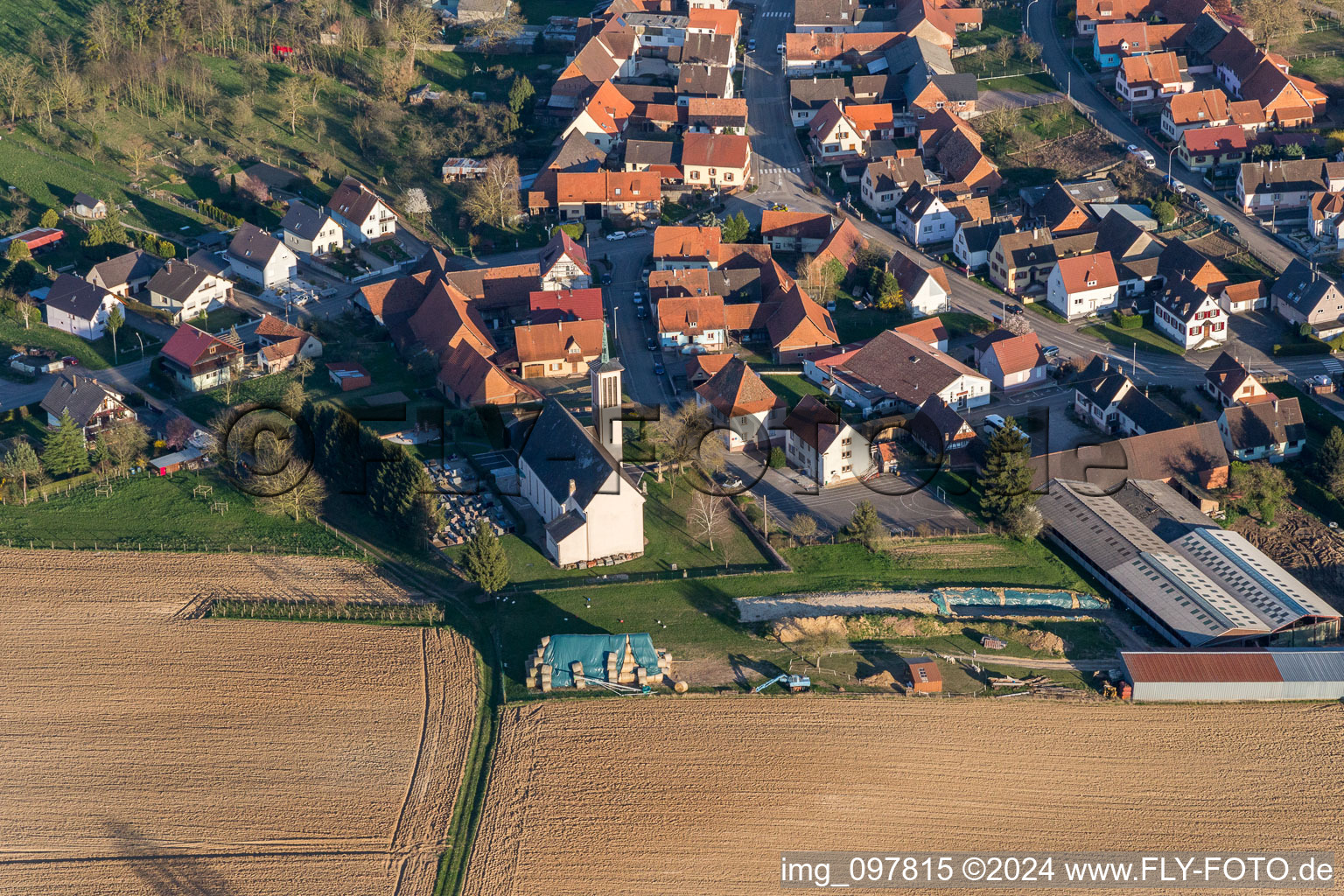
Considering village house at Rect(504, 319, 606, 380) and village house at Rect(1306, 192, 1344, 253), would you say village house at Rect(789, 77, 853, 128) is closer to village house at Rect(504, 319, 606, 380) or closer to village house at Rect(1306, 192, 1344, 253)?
village house at Rect(1306, 192, 1344, 253)

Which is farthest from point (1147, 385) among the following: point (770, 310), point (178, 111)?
point (178, 111)

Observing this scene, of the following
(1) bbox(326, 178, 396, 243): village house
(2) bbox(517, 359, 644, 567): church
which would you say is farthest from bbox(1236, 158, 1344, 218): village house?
(1) bbox(326, 178, 396, 243): village house

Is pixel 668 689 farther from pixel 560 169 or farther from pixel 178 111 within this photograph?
pixel 178 111

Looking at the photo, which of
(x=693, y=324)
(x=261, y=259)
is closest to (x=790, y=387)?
(x=693, y=324)

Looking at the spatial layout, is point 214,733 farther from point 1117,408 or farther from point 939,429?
point 1117,408

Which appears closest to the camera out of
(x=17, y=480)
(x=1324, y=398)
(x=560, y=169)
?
(x=17, y=480)

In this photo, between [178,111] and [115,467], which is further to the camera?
[178,111]

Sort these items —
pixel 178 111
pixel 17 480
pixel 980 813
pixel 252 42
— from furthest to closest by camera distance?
pixel 252 42 < pixel 178 111 < pixel 17 480 < pixel 980 813
